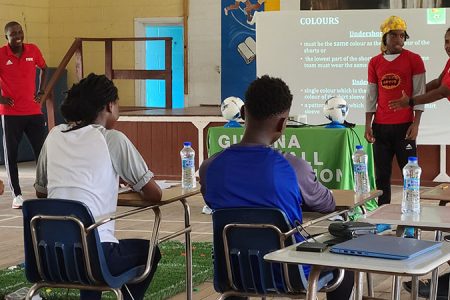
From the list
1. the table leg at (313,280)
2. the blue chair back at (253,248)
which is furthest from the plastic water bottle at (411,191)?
the table leg at (313,280)

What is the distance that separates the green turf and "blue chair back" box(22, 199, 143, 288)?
121 centimetres

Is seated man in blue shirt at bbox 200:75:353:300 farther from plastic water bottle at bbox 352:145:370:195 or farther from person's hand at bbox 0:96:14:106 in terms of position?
person's hand at bbox 0:96:14:106

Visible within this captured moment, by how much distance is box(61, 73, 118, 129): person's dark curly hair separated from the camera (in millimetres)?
3500

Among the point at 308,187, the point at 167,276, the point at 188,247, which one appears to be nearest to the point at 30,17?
the point at 167,276

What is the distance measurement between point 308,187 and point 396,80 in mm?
3098

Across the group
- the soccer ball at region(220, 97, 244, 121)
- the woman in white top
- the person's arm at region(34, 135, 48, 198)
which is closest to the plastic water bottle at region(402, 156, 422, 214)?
the woman in white top

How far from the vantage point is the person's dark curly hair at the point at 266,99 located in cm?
301

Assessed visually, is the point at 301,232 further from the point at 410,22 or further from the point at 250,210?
the point at 410,22

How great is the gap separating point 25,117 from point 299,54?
3.08 meters

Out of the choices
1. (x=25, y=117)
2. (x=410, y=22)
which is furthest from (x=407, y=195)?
(x=410, y=22)

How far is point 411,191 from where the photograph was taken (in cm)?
324

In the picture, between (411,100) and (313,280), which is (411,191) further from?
(411,100)

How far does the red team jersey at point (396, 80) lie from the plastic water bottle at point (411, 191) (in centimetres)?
241

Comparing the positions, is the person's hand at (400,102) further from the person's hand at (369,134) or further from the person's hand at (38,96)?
the person's hand at (38,96)
